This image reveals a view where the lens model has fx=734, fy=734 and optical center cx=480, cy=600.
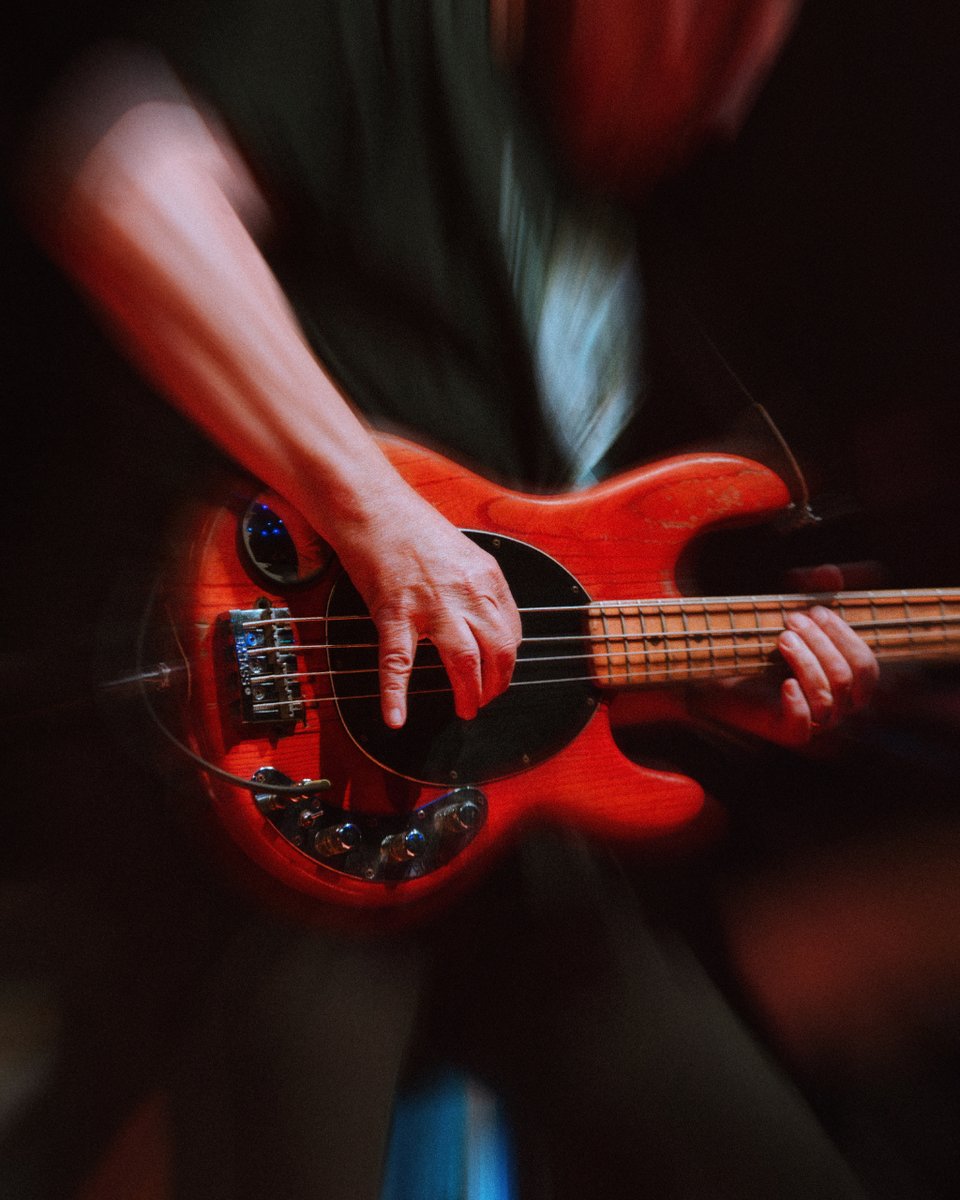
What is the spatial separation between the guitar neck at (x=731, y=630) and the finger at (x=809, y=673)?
0.01 meters

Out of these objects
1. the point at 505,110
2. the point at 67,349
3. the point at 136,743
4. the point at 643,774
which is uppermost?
the point at 505,110

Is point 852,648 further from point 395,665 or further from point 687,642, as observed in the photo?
point 395,665

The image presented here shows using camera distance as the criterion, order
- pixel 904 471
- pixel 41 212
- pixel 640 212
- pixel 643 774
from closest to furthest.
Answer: pixel 41 212 < pixel 643 774 < pixel 640 212 < pixel 904 471

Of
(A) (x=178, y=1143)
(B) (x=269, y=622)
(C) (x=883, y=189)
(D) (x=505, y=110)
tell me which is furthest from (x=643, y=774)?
(C) (x=883, y=189)

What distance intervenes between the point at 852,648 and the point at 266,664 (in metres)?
0.52

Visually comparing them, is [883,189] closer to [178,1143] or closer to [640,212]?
[640,212]

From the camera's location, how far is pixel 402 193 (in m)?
0.57

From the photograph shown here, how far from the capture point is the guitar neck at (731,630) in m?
0.59

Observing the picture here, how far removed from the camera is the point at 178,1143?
1.64 feet

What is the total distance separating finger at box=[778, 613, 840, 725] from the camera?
64 centimetres

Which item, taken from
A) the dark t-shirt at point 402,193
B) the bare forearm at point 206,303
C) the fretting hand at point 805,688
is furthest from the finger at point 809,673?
the bare forearm at point 206,303

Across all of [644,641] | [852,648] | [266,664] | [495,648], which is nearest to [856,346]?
[852,648]

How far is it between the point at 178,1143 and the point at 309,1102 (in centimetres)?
9

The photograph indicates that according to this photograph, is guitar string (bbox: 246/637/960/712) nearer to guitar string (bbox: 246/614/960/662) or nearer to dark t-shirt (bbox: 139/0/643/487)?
guitar string (bbox: 246/614/960/662)
